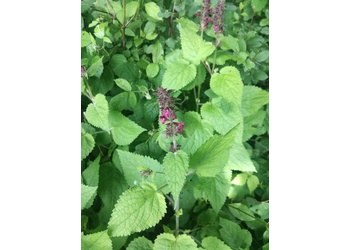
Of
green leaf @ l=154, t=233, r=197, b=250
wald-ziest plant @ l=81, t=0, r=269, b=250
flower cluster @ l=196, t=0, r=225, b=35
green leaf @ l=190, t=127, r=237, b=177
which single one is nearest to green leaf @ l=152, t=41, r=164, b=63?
wald-ziest plant @ l=81, t=0, r=269, b=250

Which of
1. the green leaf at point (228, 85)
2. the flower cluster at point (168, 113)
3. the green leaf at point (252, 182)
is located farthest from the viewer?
the green leaf at point (252, 182)

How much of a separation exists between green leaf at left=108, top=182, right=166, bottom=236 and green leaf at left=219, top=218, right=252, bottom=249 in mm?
200

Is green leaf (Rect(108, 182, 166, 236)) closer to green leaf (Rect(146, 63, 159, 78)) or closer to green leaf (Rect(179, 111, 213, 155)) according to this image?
green leaf (Rect(179, 111, 213, 155))

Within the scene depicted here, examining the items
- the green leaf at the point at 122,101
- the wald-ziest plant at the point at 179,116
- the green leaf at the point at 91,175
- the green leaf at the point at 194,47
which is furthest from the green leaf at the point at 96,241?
the green leaf at the point at 194,47

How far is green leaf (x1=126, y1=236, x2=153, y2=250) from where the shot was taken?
678 mm

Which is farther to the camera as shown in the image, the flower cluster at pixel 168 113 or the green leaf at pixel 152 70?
the green leaf at pixel 152 70

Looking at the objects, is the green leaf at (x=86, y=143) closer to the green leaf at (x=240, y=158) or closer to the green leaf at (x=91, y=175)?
the green leaf at (x=91, y=175)

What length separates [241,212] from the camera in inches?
31.0

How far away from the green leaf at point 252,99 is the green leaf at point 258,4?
14 cm

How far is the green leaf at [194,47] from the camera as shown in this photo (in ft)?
2.21

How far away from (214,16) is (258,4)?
0.10 metres

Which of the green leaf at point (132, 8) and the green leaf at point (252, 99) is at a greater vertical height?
the green leaf at point (132, 8)
